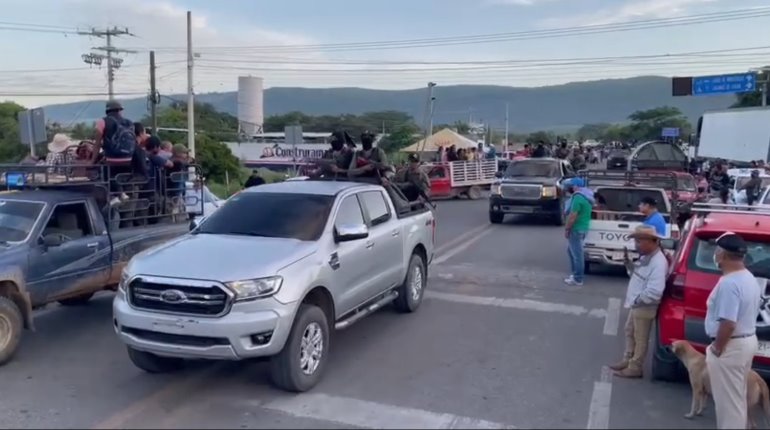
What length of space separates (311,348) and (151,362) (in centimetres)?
148

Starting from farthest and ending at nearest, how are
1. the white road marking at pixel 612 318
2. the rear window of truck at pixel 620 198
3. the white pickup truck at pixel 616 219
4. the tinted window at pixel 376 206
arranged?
the rear window of truck at pixel 620 198 → the white pickup truck at pixel 616 219 → the white road marking at pixel 612 318 → the tinted window at pixel 376 206

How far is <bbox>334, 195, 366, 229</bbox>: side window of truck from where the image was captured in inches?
320

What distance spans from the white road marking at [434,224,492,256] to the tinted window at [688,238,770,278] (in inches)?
346

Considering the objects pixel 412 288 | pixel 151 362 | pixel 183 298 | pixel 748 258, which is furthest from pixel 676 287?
pixel 151 362

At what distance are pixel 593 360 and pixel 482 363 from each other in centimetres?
118

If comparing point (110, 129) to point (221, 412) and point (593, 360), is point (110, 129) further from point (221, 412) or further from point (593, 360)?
point (593, 360)

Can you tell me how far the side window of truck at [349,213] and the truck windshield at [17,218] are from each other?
3.27 metres

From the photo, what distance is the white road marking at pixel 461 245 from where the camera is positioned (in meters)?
15.1

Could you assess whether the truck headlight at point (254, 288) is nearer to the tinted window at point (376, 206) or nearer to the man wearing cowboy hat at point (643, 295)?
the tinted window at point (376, 206)

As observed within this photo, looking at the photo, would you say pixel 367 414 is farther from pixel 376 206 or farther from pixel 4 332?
pixel 4 332

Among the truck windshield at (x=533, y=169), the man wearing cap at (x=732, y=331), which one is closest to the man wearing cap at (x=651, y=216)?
the man wearing cap at (x=732, y=331)

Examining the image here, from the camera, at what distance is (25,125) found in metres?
14.6

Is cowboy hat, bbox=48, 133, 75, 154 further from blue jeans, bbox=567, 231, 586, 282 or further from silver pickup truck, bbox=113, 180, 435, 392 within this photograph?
blue jeans, bbox=567, 231, 586, 282

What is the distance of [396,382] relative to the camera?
708 cm
